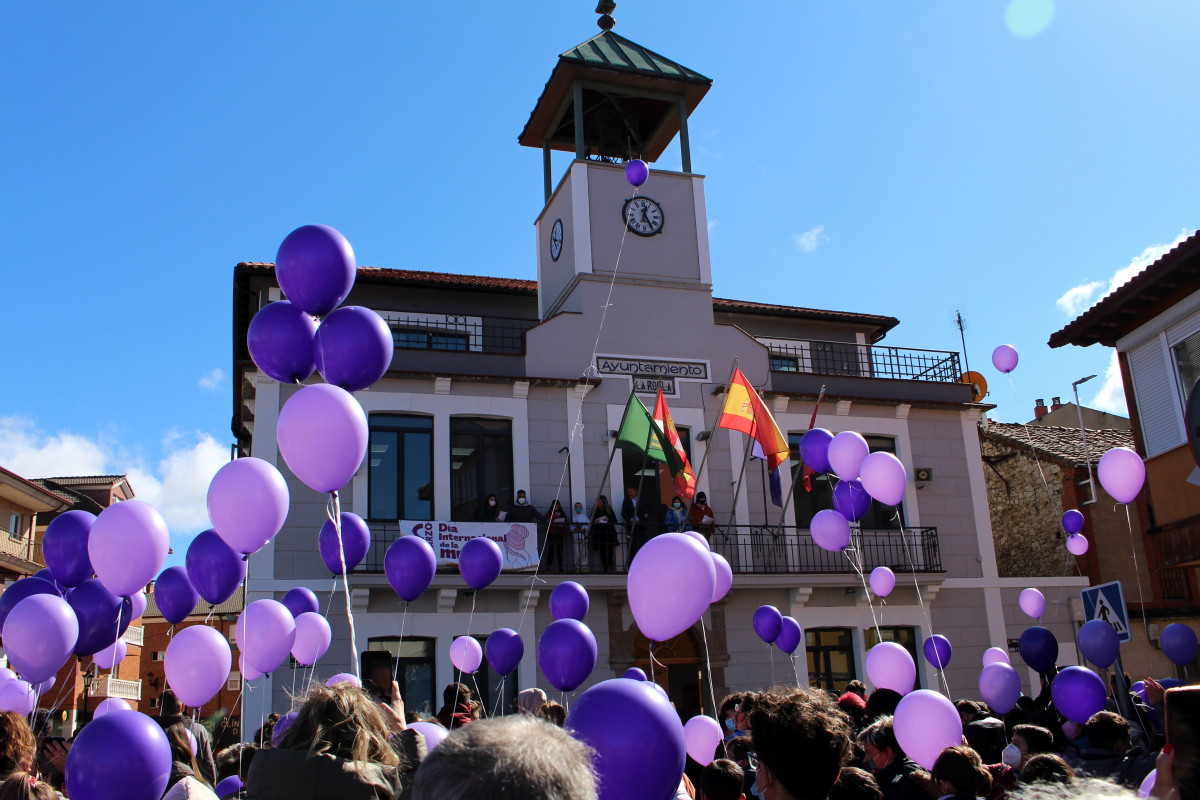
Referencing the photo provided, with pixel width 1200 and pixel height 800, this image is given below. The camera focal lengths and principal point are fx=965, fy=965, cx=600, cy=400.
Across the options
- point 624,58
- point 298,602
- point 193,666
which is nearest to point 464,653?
Answer: point 298,602

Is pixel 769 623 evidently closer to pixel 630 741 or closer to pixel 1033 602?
pixel 1033 602

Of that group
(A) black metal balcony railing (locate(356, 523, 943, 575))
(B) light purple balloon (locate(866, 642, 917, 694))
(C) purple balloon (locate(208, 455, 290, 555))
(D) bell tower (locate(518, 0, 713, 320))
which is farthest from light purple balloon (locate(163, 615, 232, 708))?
(D) bell tower (locate(518, 0, 713, 320))

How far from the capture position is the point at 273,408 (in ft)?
50.1

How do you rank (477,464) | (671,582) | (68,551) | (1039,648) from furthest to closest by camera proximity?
(477,464) → (1039,648) → (68,551) → (671,582)

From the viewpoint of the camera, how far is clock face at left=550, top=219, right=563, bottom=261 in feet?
60.7

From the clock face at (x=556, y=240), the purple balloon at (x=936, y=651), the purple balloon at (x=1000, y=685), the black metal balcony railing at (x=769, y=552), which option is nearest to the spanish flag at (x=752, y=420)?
the black metal balcony railing at (x=769, y=552)

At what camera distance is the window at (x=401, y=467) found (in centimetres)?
1545

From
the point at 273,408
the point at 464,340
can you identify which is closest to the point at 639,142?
the point at 464,340

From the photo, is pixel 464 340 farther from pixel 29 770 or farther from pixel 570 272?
pixel 29 770

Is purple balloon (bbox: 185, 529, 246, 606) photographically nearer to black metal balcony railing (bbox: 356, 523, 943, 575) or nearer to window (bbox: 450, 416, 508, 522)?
black metal balcony railing (bbox: 356, 523, 943, 575)

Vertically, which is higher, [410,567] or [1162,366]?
[1162,366]

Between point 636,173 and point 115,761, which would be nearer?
point 115,761

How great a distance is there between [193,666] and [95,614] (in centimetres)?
144

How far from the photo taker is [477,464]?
52.7 feet
